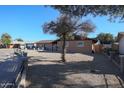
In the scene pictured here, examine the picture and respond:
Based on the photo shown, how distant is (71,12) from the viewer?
15609 millimetres

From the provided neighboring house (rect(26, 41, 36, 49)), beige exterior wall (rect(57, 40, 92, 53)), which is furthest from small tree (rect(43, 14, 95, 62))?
neighboring house (rect(26, 41, 36, 49))

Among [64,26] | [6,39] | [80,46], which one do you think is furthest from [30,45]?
[64,26]

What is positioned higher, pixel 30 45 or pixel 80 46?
pixel 80 46

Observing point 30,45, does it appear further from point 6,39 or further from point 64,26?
point 64,26

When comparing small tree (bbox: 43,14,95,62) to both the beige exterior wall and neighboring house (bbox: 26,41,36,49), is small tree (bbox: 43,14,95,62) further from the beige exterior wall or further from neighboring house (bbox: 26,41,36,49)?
neighboring house (bbox: 26,41,36,49)

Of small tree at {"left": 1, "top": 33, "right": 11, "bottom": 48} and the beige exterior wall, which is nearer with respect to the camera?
the beige exterior wall

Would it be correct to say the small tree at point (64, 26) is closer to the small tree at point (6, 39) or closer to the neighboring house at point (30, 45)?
the neighboring house at point (30, 45)

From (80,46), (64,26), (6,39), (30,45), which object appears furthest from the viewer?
(6,39)

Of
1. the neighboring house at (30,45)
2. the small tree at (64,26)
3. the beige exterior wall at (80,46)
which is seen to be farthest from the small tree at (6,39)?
the small tree at (64,26)

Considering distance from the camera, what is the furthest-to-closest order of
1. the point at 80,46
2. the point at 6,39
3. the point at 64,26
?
the point at 6,39, the point at 80,46, the point at 64,26

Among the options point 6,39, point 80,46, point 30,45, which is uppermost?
point 6,39

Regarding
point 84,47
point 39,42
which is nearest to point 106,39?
point 39,42

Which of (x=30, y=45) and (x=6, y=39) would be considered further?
(x=6, y=39)
